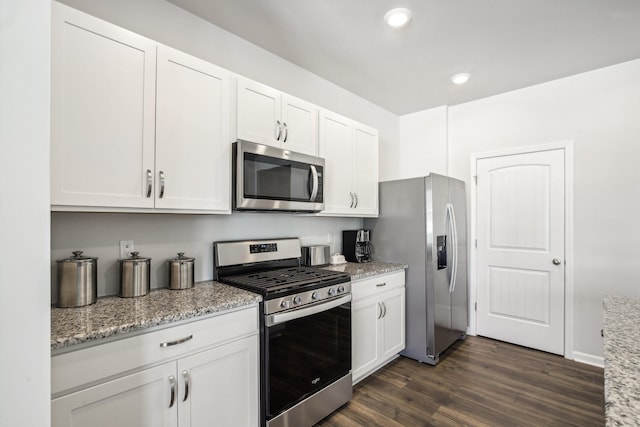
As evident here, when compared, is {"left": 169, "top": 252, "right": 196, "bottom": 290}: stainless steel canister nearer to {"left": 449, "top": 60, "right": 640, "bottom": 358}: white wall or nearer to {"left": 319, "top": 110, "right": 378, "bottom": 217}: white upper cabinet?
{"left": 319, "top": 110, "right": 378, "bottom": 217}: white upper cabinet

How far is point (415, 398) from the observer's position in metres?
2.31

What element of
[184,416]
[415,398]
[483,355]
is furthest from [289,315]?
[483,355]

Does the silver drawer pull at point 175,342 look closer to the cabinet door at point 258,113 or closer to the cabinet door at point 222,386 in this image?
the cabinet door at point 222,386

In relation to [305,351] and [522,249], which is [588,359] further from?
[305,351]

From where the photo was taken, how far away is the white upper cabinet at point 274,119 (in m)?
2.03

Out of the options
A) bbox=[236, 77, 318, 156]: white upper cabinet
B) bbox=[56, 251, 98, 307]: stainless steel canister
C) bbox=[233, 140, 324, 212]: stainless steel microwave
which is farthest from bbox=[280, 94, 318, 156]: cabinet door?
bbox=[56, 251, 98, 307]: stainless steel canister

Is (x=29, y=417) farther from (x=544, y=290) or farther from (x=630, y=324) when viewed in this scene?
(x=544, y=290)

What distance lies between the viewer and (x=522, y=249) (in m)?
3.29

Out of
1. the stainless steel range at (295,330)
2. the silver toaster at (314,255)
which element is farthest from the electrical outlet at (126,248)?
the silver toaster at (314,255)

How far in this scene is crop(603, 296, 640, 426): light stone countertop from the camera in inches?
27.9

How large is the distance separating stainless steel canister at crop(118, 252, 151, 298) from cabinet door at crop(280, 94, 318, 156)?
122cm

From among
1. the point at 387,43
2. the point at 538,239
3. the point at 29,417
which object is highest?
the point at 387,43

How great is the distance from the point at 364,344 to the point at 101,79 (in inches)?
95.7

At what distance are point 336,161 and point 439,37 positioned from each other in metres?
1.23
